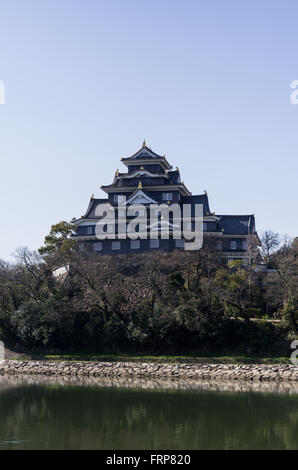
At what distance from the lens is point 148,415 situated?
1812cm

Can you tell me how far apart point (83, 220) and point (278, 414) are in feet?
81.9

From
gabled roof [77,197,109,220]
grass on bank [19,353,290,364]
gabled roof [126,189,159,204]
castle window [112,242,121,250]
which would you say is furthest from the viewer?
gabled roof [77,197,109,220]

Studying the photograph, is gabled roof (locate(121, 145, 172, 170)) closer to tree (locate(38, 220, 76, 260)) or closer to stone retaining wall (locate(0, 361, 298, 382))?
tree (locate(38, 220, 76, 260))

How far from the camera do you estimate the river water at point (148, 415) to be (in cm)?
1441

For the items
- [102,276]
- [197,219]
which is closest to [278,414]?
[102,276]

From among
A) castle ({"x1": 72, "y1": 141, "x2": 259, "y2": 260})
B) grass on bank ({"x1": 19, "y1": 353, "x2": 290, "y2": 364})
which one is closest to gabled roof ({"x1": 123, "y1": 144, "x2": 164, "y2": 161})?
castle ({"x1": 72, "y1": 141, "x2": 259, "y2": 260})

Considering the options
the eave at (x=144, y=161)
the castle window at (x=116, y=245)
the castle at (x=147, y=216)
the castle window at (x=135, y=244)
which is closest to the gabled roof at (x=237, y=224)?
the castle at (x=147, y=216)

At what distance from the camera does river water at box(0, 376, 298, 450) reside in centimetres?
1441

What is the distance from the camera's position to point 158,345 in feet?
102

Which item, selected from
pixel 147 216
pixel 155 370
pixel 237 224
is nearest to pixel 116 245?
pixel 147 216

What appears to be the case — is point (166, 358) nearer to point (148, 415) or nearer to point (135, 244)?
point (135, 244)

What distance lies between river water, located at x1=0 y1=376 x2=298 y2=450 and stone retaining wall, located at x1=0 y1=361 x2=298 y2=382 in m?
1.54

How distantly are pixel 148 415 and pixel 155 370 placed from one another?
34.2 ft

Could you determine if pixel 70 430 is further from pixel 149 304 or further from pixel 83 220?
pixel 83 220
